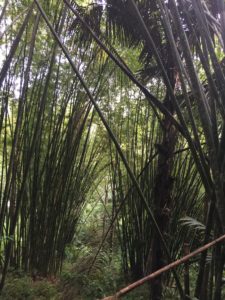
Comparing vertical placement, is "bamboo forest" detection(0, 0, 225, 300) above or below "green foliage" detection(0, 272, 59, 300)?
above

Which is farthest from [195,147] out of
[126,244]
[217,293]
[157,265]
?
[126,244]

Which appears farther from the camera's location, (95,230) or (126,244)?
(95,230)

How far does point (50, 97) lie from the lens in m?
2.87

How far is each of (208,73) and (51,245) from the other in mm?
2225

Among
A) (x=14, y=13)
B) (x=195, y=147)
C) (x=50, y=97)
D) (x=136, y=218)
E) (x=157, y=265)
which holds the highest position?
(x=14, y=13)

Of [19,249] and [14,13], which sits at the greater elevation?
[14,13]

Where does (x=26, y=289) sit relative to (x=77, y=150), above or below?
below

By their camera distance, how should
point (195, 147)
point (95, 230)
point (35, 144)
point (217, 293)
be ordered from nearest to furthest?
point (217, 293) < point (195, 147) < point (35, 144) < point (95, 230)

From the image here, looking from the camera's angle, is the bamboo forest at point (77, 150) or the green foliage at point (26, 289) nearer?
the bamboo forest at point (77, 150)

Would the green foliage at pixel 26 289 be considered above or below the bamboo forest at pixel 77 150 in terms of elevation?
below

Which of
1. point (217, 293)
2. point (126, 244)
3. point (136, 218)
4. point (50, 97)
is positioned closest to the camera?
point (217, 293)

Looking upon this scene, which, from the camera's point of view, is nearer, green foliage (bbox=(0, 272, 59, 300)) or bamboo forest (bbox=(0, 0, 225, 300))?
bamboo forest (bbox=(0, 0, 225, 300))

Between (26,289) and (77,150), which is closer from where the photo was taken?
(26,289)

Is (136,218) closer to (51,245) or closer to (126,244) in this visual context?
(126,244)
